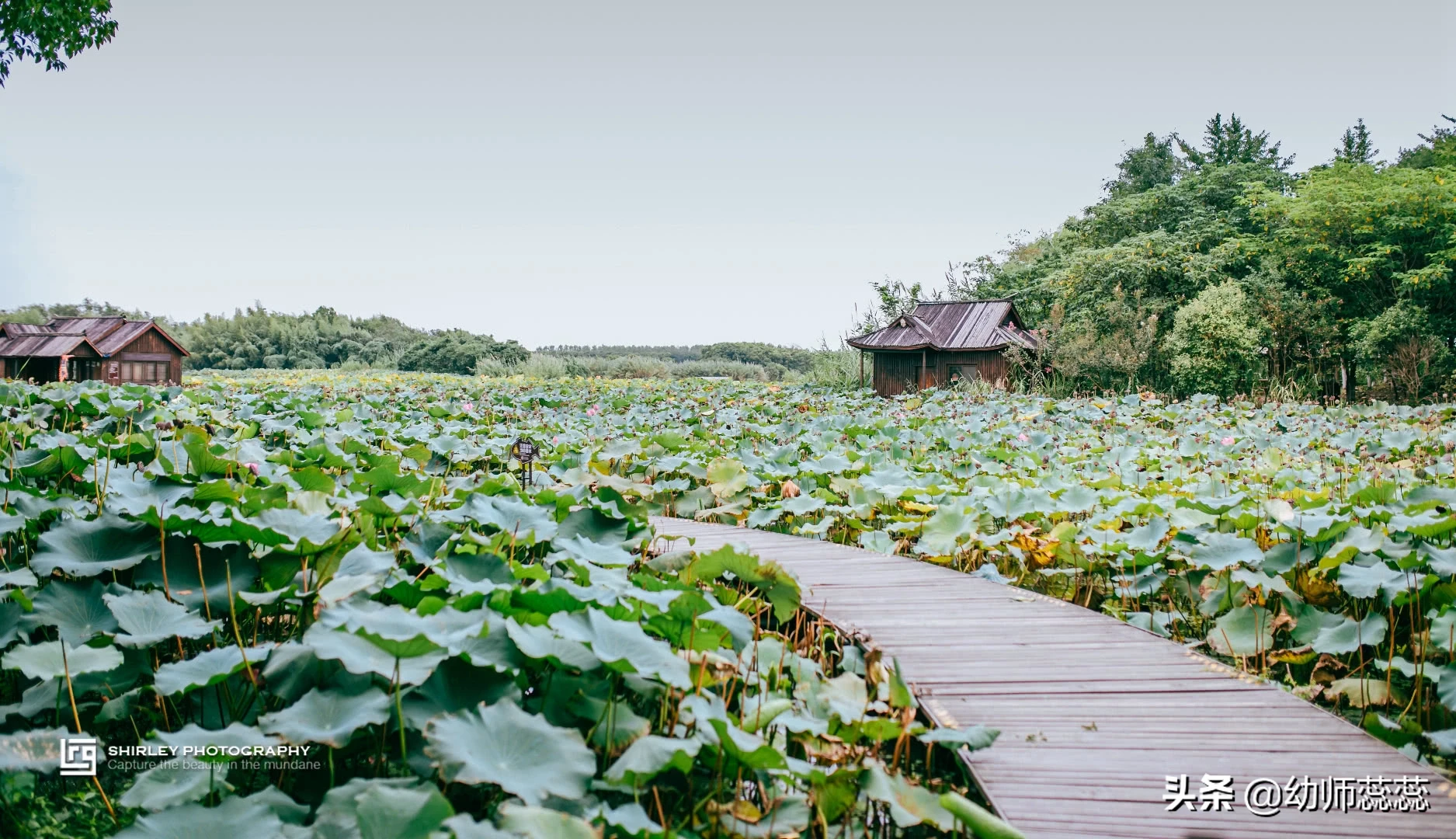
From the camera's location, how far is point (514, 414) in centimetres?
765

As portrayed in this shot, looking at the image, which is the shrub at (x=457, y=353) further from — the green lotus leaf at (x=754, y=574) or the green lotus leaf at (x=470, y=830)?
the green lotus leaf at (x=470, y=830)

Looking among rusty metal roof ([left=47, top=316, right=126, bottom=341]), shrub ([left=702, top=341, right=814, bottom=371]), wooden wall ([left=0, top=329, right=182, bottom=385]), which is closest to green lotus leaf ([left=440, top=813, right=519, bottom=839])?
wooden wall ([left=0, top=329, right=182, bottom=385])

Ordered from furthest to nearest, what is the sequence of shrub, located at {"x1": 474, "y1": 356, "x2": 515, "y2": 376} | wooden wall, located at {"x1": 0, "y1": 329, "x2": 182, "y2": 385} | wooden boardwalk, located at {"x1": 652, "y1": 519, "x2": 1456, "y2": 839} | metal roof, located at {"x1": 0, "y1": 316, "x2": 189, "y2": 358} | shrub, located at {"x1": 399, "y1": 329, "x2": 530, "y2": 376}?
shrub, located at {"x1": 399, "y1": 329, "x2": 530, "y2": 376}, shrub, located at {"x1": 474, "y1": 356, "x2": 515, "y2": 376}, wooden wall, located at {"x1": 0, "y1": 329, "x2": 182, "y2": 385}, metal roof, located at {"x1": 0, "y1": 316, "x2": 189, "y2": 358}, wooden boardwalk, located at {"x1": 652, "y1": 519, "x2": 1456, "y2": 839}

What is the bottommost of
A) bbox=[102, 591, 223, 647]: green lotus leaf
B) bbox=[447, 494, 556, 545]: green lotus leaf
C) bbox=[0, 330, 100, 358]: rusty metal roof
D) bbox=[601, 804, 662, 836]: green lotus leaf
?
bbox=[601, 804, 662, 836]: green lotus leaf

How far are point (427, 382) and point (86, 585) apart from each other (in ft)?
38.1

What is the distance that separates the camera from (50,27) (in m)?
7.94

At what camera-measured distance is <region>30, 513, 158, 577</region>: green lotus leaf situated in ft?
6.34

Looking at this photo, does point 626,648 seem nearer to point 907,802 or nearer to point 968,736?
point 907,802

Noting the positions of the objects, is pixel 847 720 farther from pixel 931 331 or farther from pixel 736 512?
pixel 931 331

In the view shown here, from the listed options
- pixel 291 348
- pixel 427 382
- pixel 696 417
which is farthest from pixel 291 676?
pixel 291 348

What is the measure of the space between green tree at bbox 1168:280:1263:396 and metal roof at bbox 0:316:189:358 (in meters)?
20.2

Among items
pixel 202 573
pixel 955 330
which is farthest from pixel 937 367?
pixel 202 573

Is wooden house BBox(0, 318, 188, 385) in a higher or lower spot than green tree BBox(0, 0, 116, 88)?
lower

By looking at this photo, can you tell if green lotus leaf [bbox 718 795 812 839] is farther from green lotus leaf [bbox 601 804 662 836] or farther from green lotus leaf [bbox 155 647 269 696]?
green lotus leaf [bbox 155 647 269 696]
